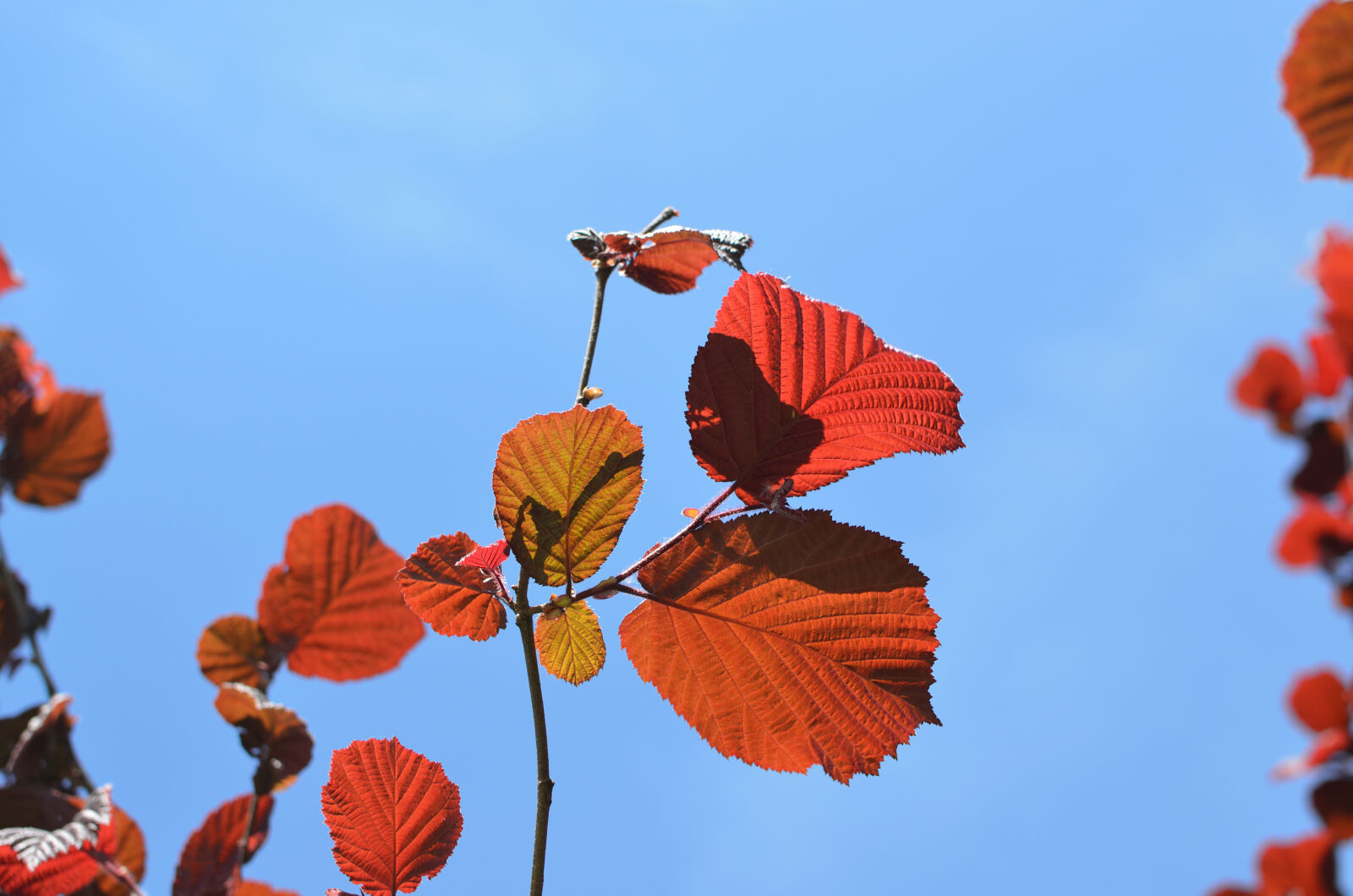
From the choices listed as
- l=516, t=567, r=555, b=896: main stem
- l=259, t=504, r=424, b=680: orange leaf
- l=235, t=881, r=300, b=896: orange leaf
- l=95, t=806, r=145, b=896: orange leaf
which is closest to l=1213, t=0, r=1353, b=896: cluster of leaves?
l=516, t=567, r=555, b=896: main stem

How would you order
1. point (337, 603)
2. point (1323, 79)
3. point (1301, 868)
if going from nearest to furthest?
point (1301, 868)
point (1323, 79)
point (337, 603)

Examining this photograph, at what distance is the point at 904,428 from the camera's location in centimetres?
121

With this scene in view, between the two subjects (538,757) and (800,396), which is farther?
(800,396)

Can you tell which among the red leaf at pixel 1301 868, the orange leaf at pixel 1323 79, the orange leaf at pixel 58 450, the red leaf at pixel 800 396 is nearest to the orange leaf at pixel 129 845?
the orange leaf at pixel 58 450

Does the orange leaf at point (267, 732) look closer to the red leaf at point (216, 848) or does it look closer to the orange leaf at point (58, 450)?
Result: the red leaf at point (216, 848)

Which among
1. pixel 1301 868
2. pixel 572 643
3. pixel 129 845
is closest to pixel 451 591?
pixel 572 643

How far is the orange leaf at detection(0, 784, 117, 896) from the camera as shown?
33.6 inches

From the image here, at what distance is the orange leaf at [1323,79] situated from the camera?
0.77 metres

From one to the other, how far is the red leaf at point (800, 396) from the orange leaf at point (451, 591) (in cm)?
33

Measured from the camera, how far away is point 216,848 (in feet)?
3.61

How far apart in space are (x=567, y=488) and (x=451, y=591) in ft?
0.65

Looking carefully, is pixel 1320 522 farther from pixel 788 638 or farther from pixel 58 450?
pixel 58 450

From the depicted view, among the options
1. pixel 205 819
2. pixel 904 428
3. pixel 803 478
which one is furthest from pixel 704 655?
pixel 205 819

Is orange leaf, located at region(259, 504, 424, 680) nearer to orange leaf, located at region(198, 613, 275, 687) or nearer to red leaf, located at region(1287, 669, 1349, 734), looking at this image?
orange leaf, located at region(198, 613, 275, 687)
